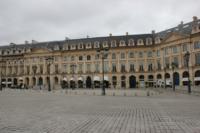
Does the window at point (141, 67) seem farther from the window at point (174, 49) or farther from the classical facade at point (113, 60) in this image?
the window at point (174, 49)

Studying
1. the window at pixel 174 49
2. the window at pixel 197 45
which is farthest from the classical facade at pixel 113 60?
the window at pixel 197 45

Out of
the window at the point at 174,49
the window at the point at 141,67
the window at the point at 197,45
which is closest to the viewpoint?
the window at the point at 197,45

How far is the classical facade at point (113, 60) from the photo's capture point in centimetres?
6925

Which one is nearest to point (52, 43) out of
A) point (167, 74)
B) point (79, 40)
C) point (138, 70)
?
point (79, 40)

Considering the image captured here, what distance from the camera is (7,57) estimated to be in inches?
3834

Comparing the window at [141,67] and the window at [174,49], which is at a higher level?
the window at [174,49]

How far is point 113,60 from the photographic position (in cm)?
8212

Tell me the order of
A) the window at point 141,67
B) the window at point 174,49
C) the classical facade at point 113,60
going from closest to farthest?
the classical facade at point 113,60
the window at point 174,49
the window at point 141,67

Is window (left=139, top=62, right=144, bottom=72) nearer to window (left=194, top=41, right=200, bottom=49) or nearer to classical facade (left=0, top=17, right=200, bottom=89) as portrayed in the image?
classical facade (left=0, top=17, right=200, bottom=89)

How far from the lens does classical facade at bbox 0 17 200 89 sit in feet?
227

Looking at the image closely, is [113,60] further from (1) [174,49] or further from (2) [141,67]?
(1) [174,49]

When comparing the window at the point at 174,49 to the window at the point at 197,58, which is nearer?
the window at the point at 197,58

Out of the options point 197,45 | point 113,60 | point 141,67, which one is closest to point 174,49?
point 197,45

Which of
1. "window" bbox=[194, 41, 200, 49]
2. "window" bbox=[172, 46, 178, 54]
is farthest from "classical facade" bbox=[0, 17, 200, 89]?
"window" bbox=[194, 41, 200, 49]
